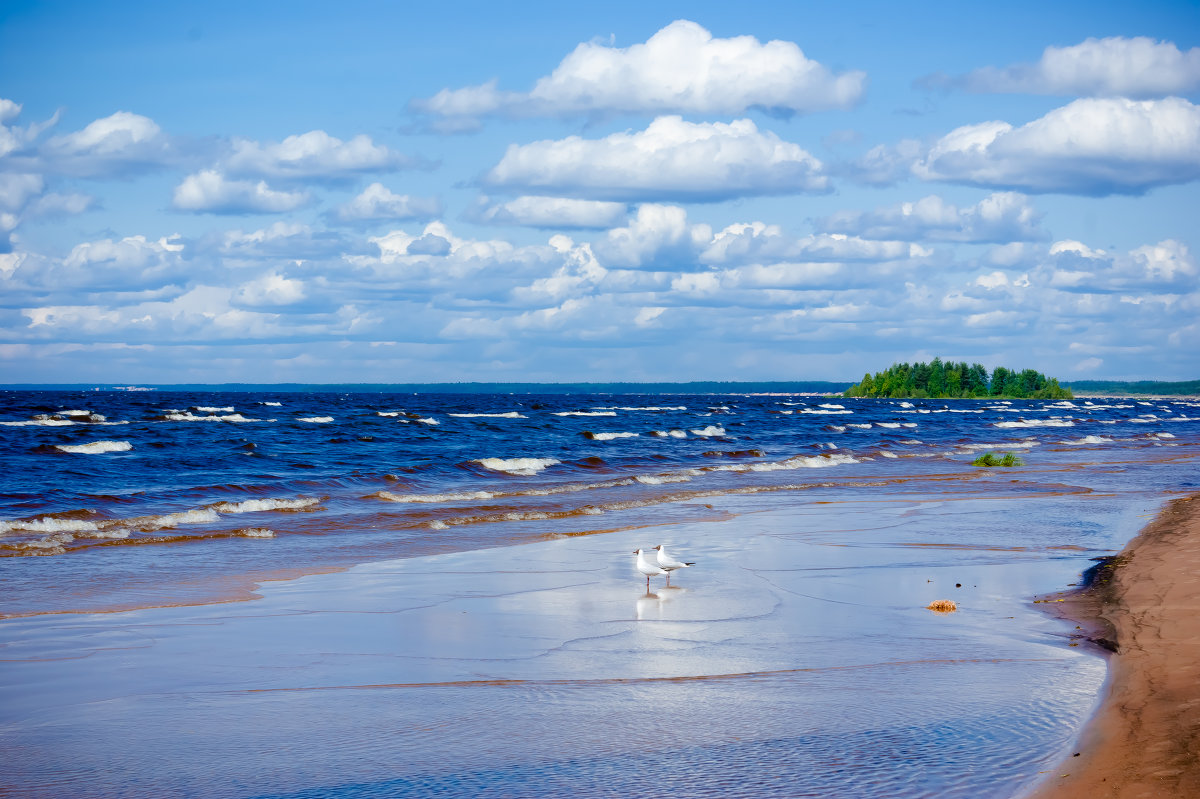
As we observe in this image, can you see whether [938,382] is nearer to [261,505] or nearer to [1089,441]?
[1089,441]

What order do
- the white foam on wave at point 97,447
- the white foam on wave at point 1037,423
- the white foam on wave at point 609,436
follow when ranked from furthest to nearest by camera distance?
the white foam on wave at point 1037,423 → the white foam on wave at point 609,436 → the white foam on wave at point 97,447

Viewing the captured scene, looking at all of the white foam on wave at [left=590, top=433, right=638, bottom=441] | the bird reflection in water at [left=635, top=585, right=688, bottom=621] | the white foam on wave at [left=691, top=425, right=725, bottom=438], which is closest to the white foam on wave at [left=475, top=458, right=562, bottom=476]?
the white foam on wave at [left=590, top=433, right=638, bottom=441]

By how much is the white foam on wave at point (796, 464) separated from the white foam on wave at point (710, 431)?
49.9ft

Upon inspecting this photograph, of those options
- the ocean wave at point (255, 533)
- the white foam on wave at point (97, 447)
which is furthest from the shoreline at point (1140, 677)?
the white foam on wave at point (97, 447)

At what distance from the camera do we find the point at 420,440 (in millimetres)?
47281

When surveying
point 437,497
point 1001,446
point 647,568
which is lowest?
point 437,497

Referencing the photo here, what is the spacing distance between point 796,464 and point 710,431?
71.0ft

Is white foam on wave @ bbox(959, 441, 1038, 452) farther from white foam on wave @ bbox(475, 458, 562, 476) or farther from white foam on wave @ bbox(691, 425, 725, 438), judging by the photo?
white foam on wave @ bbox(475, 458, 562, 476)

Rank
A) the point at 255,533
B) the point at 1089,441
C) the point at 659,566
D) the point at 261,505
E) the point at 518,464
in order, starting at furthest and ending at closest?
the point at 1089,441 → the point at 518,464 → the point at 261,505 → the point at 255,533 → the point at 659,566

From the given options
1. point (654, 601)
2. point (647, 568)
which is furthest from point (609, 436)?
point (654, 601)

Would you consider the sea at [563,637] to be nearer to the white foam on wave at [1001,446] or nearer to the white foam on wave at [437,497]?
the white foam on wave at [437,497]

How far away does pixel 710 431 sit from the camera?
60500mm

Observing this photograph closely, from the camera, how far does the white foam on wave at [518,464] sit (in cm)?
3481

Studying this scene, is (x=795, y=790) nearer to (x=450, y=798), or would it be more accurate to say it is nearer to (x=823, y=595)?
(x=450, y=798)
